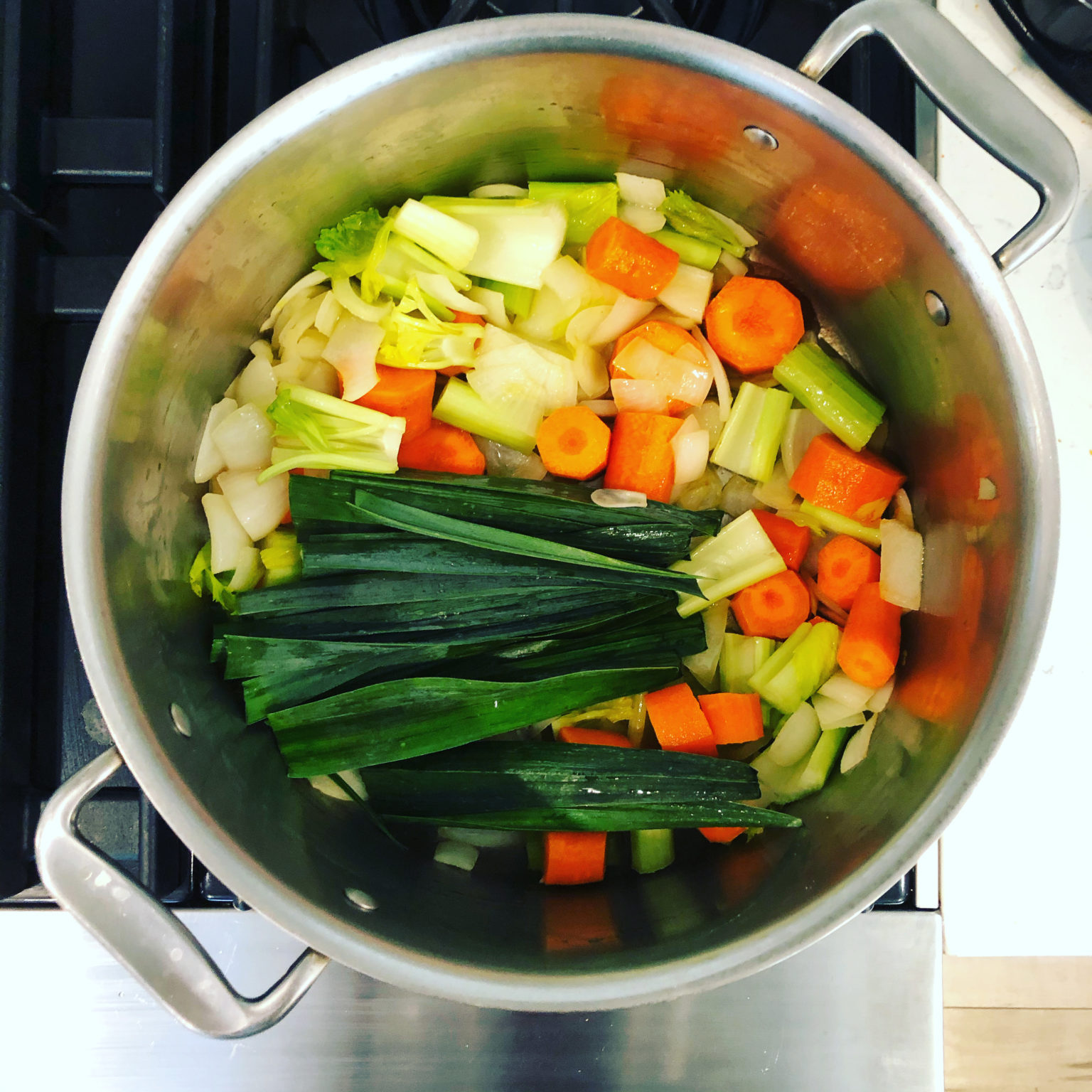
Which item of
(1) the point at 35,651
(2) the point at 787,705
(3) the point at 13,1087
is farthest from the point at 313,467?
(3) the point at 13,1087

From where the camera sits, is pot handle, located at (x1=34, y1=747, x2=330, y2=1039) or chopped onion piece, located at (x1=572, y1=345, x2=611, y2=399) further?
chopped onion piece, located at (x1=572, y1=345, x2=611, y2=399)

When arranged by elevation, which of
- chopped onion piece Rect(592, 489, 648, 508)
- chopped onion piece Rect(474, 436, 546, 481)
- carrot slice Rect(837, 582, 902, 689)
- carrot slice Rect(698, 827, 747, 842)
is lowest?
carrot slice Rect(698, 827, 747, 842)

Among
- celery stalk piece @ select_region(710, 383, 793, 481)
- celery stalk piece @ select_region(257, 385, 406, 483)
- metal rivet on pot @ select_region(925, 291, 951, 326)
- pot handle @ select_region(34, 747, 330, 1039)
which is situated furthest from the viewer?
celery stalk piece @ select_region(710, 383, 793, 481)

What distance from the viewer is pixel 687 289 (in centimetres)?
111

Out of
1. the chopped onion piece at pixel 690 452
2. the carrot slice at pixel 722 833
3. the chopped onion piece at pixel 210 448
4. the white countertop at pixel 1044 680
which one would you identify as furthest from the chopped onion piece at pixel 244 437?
the white countertop at pixel 1044 680

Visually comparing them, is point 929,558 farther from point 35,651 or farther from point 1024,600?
point 35,651

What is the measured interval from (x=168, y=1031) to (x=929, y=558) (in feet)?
3.94

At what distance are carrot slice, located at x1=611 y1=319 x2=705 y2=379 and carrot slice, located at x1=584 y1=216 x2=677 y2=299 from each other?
0.16ft

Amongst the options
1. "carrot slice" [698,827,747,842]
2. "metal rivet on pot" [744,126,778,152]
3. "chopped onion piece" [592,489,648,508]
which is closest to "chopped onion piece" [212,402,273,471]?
"chopped onion piece" [592,489,648,508]

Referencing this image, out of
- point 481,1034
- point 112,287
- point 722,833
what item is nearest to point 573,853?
point 722,833

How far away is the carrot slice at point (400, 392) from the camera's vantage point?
A: 1061mm

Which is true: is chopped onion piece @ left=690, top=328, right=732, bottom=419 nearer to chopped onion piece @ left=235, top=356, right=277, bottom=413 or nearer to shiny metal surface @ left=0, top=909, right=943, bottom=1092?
chopped onion piece @ left=235, top=356, right=277, bottom=413

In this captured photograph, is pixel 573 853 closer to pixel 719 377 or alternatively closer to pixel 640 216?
pixel 719 377

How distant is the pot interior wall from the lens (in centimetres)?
85
